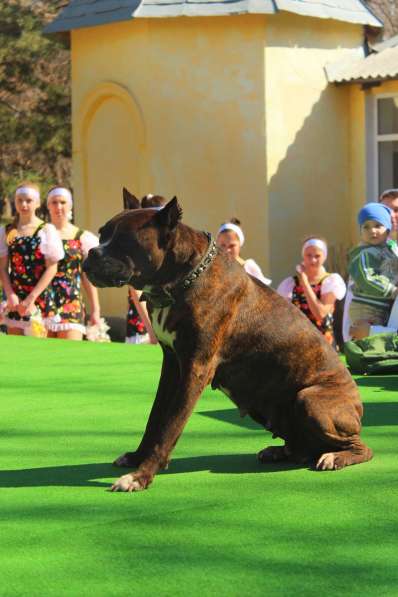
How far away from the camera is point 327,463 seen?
5.02 meters

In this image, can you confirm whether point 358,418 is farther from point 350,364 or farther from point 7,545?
point 350,364

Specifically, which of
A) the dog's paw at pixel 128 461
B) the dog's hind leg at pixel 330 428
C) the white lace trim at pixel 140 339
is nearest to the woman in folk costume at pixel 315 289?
the white lace trim at pixel 140 339

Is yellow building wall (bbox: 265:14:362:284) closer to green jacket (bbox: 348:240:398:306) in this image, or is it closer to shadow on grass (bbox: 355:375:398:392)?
green jacket (bbox: 348:240:398:306)

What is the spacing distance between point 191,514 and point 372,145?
14.1 m

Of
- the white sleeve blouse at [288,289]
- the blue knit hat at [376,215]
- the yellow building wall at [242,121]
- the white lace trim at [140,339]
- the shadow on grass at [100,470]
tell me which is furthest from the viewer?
the yellow building wall at [242,121]

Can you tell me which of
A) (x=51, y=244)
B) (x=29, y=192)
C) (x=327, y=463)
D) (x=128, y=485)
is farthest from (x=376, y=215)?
(x=128, y=485)

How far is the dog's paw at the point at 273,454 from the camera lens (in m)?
5.24

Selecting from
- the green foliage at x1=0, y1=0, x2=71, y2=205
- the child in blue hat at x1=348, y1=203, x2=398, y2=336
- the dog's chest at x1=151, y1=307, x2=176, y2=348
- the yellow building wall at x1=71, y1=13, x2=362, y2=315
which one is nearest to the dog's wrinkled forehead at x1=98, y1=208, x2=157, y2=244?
the dog's chest at x1=151, y1=307, x2=176, y2=348

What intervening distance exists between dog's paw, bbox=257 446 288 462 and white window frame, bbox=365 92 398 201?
12.9 meters

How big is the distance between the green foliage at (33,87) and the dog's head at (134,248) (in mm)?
20661

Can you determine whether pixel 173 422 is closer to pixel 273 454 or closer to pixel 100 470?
pixel 100 470

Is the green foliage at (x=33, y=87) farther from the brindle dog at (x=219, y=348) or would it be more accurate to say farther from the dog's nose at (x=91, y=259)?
the dog's nose at (x=91, y=259)

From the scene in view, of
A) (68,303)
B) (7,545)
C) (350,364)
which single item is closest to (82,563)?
(7,545)

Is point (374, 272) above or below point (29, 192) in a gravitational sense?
below
